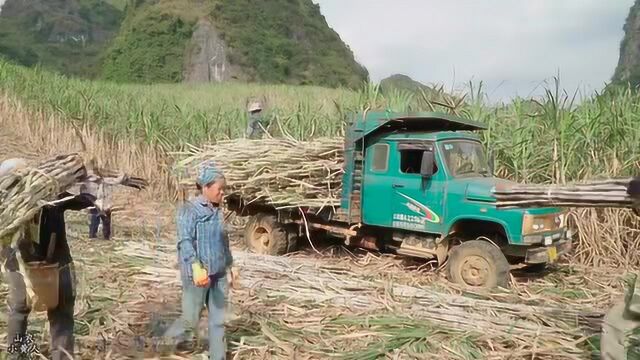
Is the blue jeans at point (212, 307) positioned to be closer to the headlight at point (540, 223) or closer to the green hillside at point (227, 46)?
the headlight at point (540, 223)

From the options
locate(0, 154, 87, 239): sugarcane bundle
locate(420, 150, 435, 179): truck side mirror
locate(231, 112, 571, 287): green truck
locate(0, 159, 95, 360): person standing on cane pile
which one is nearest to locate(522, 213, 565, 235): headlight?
locate(231, 112, 571, 287): green truck

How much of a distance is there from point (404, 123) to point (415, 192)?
37.6 inches

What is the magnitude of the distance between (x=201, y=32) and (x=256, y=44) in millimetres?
4652

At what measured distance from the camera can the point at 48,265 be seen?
421 centimetres

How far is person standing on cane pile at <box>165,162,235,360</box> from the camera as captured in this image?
14.6 ft

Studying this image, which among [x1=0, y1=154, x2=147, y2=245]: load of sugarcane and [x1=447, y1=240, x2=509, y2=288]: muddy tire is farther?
[x1=447, y1=240, x2=509, y2=288]: muddy tire

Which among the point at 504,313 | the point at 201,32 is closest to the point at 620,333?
the point at 504,313

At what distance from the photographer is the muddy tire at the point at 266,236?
8594 millimetres

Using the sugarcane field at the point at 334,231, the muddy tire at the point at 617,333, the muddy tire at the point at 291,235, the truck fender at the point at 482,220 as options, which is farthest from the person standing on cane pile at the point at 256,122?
the muddy tire at the point at 617,333

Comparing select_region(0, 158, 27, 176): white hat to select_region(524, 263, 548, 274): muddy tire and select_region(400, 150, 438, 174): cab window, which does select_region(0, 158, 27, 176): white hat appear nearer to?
select_region(400, 150, 438, 174): cab window

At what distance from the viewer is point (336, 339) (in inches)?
196

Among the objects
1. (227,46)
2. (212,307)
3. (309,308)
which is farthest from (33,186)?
(227,46)

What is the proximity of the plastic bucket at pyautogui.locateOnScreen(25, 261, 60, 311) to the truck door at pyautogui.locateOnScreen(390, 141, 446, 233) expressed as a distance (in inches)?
164

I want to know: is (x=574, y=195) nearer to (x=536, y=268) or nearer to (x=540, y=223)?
(x=540, y=223)
